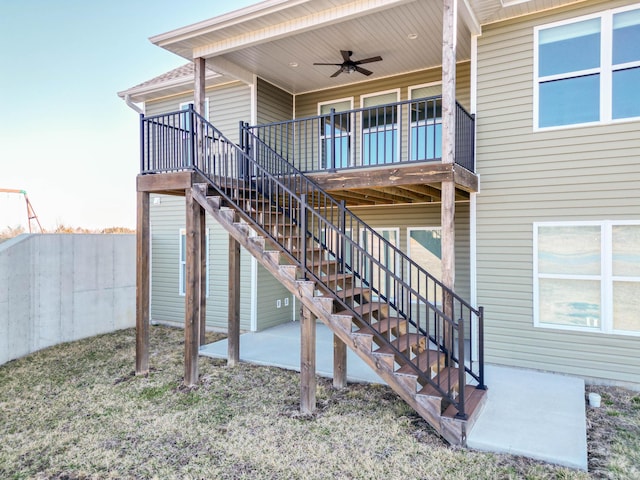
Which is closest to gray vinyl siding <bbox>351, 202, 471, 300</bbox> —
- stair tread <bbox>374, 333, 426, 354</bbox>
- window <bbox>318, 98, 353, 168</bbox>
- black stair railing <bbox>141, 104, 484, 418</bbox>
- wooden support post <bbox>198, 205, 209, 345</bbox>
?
black stair railing <bbox>141, 104, 484, 418</bbox>

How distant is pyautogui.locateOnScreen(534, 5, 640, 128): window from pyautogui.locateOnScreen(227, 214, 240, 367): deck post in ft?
16.3

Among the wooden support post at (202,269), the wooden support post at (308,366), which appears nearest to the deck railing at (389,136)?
the wooden support post at (202,269)

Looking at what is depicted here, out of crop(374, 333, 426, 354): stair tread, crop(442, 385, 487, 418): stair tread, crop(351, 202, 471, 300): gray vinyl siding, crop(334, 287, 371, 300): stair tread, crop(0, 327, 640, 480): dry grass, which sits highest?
crop(351, 202, 471, 300): gray vinyl siding

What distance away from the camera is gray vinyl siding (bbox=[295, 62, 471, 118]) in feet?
23.5

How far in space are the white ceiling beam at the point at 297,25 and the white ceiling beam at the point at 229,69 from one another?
585 millimetres

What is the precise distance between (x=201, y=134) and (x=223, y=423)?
387 centimetres

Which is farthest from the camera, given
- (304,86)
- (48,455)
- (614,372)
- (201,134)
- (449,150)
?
(304,86)

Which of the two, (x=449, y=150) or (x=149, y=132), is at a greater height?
(x=149, y=132)

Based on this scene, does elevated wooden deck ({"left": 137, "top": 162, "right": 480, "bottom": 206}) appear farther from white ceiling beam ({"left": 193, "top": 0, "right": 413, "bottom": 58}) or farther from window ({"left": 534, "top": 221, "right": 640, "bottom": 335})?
white ceiling beam ({"left": 193, "top": 0, "right": 413, "bottom": 58})

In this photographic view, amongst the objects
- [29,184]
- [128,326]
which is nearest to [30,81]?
[29,184]

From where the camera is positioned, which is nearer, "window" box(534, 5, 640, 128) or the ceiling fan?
"window" box(534, 5, 640, 128)

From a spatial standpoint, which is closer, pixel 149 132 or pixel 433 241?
pixel 149 132

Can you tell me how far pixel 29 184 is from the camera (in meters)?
18.0

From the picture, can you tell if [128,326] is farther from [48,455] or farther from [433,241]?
[433,241]
